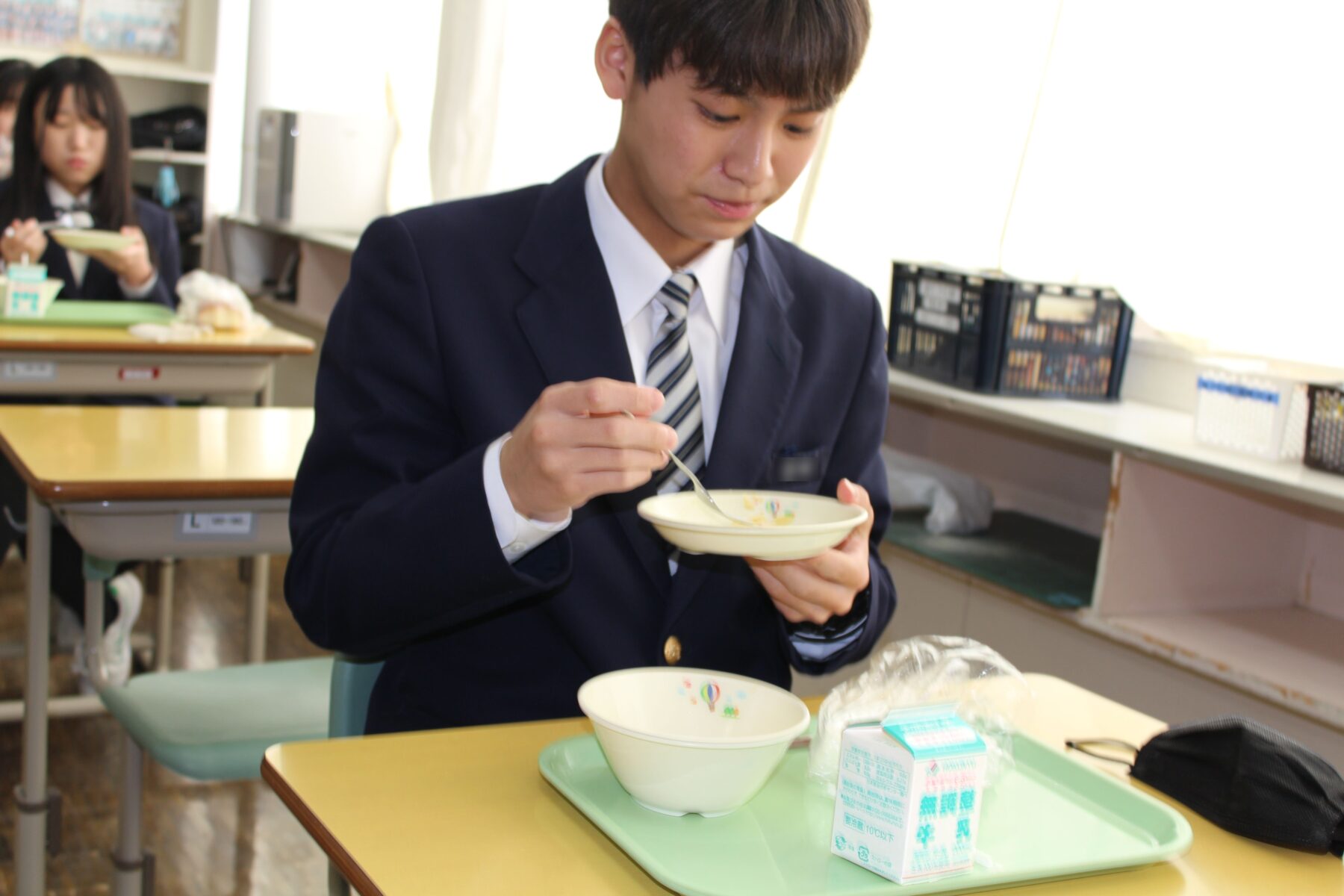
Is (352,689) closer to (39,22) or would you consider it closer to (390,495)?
(390,495)

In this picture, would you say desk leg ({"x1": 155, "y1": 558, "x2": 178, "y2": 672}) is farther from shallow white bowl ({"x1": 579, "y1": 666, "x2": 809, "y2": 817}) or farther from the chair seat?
shallow white bowl ({"x1": 579, "y1": 666, "x2": 809, "y2": 817})

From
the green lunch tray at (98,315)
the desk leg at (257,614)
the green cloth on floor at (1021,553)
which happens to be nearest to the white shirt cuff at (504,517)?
the green cloth on floor at (1021,553)

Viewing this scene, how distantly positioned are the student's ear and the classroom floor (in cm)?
170

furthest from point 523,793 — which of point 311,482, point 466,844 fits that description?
point 311,482

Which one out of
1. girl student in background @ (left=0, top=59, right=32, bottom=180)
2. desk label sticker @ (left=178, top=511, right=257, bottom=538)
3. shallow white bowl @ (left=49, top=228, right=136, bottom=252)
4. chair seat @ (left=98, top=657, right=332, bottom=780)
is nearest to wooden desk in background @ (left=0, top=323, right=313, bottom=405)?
shallow white bowl @ (left=49, top=228, right=136, bottom=252)

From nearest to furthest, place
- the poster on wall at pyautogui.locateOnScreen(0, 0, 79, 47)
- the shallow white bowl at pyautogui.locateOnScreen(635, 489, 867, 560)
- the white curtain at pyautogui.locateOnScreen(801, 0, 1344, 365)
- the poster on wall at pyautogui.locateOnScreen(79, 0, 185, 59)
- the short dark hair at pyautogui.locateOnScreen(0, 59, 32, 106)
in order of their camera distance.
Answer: the shallow white bowl at pyautogui.locateOnScreen(635, 489, 867, 560)
the white curtain at pyautogui.locateOnScreen(801, 0, 1344, 365)
the short dark hair at pyautogui.locateOnScreen(0, 59, 32, 106)
the poster on wall at pyautogui.locateOnScreen(0, 0, 79, 47)
the poster on wall at pyautogui.locateOnScreen(79, 0, 185, 59)

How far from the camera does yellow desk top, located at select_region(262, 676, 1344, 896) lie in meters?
0.87

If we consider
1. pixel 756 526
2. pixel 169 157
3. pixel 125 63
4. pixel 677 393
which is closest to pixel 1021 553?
pixel 677 393

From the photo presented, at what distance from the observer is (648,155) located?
4.14 ft

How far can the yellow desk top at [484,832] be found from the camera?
0.87 m

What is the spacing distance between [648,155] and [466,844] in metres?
0.66

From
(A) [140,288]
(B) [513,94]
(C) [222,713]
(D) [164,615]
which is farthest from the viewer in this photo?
(B) [513,94]

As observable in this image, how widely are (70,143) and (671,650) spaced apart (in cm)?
317

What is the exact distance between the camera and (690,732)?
101 cm
